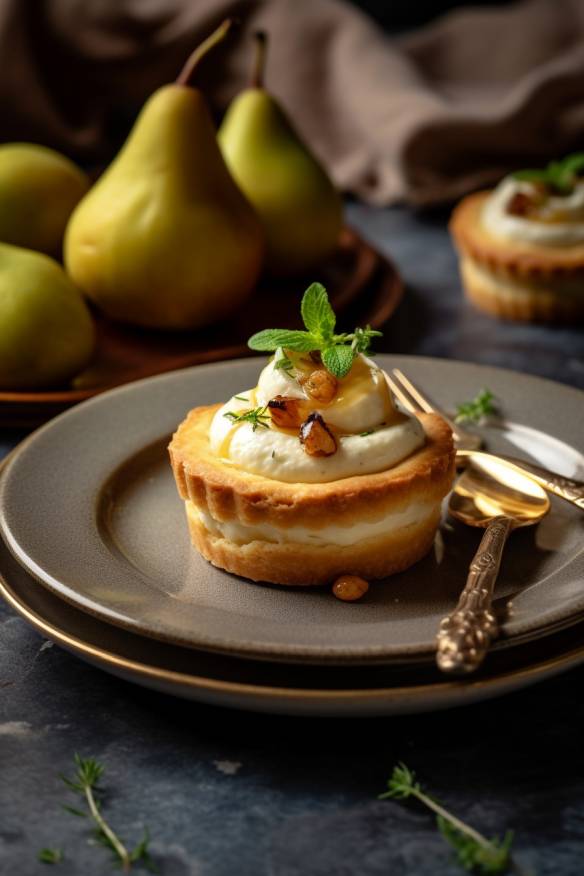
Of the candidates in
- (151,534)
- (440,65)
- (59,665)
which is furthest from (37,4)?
(59,665)

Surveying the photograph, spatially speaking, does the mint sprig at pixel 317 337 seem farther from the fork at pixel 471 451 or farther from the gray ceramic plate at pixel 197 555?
the gray ceramic plate at pixel 197 555

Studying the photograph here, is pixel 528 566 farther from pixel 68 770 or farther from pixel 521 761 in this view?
pixel 68 770

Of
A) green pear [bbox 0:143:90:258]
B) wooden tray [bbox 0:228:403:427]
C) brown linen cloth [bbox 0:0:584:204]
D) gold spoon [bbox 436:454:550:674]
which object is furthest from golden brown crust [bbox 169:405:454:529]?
brown linen cloth [bbox 0:0:584:204]

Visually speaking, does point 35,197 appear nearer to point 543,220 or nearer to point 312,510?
point 543,220

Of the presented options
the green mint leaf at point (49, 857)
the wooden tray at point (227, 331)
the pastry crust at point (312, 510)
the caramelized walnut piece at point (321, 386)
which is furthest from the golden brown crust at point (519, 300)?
the green mint leaf at point (49, 857)

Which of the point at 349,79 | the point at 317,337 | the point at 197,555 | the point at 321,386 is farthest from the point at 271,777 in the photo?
the point at 349,79

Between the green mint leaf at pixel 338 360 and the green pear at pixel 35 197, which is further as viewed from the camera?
the green pear at pixel 35 197

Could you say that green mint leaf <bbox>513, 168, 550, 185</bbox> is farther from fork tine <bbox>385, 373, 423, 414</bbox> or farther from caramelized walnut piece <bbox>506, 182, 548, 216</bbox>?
fork tine <bbox>385, 373, 423, 414</bbox>
